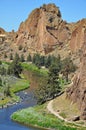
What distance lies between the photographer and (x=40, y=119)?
341 ft

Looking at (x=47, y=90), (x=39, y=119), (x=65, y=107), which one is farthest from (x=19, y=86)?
(x=39, y=119)

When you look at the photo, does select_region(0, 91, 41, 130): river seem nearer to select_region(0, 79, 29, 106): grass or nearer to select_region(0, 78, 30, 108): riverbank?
select_region(0, 78, 30, 108): riverbank

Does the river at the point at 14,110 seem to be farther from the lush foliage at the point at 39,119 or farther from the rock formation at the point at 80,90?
the rock formation at the point at 80,90

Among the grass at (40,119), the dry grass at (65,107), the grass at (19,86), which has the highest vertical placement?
the grass at (19,86)

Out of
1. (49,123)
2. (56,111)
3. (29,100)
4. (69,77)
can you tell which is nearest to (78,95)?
(56,111)

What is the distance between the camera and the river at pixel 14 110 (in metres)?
100

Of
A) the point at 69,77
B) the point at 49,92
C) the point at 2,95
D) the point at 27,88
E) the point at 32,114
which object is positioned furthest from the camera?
the point at 69,77

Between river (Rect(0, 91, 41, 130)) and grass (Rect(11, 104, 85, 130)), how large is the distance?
7.91ft

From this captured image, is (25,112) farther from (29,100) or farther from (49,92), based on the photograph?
(29,100)

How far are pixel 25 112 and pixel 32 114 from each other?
12.5ft

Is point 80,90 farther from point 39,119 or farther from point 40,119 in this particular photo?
point 39,119

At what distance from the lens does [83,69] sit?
372ft

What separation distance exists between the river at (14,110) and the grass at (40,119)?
2.41 meters

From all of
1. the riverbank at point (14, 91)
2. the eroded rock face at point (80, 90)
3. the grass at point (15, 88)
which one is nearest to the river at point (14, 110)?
the riverbank at point (14, 91)
